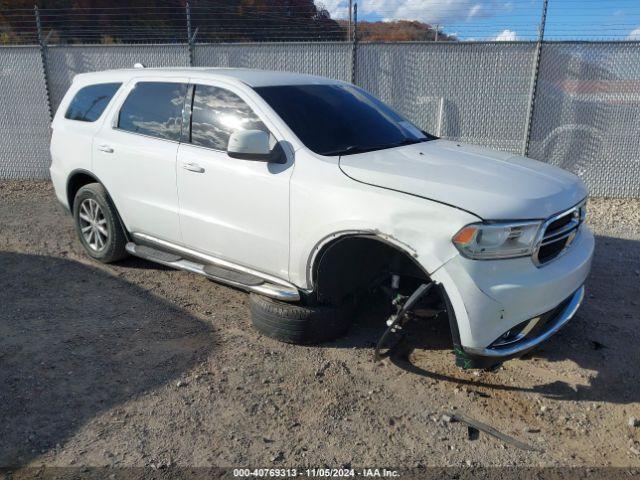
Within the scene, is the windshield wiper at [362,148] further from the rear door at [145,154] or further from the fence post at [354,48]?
the fence post at [354,48]

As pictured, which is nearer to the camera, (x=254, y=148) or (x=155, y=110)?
(x=254, y=148)

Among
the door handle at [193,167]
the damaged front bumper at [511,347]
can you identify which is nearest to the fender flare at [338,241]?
the damaged front bumper at [511,347]

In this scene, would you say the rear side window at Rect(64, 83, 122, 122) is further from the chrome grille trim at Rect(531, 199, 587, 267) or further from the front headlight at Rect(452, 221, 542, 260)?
the chrome grille trim at Rect(531, 199, 587, 267)

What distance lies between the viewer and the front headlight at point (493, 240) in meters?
3.02

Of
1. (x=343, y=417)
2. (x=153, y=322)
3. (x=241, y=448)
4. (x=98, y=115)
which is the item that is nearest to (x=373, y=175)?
(x=343, y=417)

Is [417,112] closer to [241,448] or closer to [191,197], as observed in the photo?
[191,197]

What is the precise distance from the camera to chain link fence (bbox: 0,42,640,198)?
7.91 meters

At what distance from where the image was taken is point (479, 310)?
3.06m

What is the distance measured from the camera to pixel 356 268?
3.88 meters

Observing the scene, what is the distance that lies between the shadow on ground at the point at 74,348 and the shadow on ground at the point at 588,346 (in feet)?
4.44

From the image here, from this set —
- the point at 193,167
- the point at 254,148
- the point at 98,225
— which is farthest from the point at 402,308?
the point at 98,225

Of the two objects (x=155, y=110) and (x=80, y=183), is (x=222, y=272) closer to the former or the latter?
(x=155, y=110)

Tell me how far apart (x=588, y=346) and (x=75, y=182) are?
16.6ft

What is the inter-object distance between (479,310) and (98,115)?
4.13 meters
